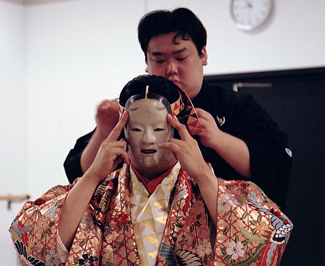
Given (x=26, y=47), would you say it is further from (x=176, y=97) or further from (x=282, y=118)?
(x=176, y=97)

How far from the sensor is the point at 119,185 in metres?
1.19

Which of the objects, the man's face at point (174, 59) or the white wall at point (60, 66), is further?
the white wall at point (60, 66)

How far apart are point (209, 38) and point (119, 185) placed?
7.30 ft

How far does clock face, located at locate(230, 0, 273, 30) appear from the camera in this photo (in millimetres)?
3043

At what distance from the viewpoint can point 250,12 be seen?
121 inches

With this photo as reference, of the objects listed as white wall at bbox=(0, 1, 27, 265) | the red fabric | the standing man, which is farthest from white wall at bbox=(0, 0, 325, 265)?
the red fabric

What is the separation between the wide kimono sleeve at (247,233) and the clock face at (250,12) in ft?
7.44

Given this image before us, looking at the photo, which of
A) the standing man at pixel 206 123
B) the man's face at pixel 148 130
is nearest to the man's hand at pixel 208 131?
the standing man at pixel 206 123

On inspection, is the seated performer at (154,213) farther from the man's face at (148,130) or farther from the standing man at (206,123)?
the standing man at (206,123)

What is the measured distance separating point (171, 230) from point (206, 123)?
1.03ft

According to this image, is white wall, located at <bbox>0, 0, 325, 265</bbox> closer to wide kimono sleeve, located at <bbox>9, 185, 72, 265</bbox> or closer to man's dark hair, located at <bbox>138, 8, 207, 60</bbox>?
man's dark hair, located at <bbox>138, 8, 207, 60</bbox>

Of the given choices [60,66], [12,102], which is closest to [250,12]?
[60,66]

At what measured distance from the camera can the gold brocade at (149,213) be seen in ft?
3.58

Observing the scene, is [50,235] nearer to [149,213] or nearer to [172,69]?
[149,213]
